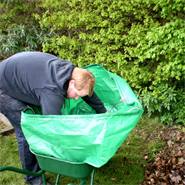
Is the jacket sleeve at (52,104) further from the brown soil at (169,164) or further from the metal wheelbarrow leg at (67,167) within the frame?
the brown soil at (169,164)

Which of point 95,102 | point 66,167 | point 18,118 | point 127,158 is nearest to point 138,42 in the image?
point 127,158

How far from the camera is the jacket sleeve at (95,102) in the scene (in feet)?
12.7

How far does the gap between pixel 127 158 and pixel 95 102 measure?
1.19 meters

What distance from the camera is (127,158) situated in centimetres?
482

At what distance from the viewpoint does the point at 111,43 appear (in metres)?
5.79

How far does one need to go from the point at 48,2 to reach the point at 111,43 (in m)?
1.18

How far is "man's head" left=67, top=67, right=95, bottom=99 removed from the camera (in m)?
3.32

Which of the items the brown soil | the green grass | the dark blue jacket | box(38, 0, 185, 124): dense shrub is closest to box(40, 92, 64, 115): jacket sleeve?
the dark blue jacket

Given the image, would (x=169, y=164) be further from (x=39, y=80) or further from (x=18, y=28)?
(x=18, y=28)

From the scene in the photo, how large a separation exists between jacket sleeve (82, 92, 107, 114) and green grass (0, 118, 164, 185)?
2.93ft

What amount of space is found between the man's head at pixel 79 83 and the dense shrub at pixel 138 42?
1.88 m

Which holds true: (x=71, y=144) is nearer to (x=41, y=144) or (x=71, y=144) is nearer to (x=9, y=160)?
(x=41, y=144)

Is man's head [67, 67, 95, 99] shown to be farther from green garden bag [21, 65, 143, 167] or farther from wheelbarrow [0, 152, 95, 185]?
wheelbarrow [0, 152, 95, 185]

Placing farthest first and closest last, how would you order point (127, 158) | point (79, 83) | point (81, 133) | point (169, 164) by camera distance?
point (127, 158) < point (169, 164) < point (79, 83) < point (81, 133)
